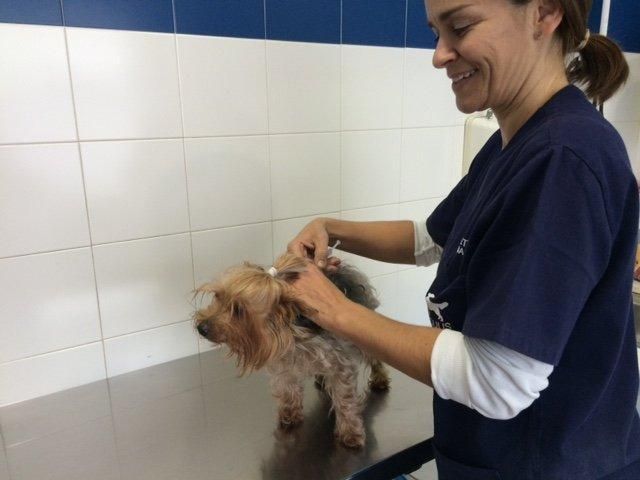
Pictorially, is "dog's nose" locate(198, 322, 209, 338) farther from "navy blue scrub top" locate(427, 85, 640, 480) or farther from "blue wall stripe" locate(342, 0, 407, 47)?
"blue wall stripe" locate(342, 0, 407, 47)

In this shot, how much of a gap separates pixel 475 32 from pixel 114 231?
40.3 inches

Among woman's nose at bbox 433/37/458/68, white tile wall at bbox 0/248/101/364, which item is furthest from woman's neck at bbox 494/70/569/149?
white tile wall at bbox 0/248/101/364

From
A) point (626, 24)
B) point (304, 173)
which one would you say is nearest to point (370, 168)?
point (304, 173)

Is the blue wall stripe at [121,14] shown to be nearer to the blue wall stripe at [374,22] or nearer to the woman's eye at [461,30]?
the blue wall stripe at [374,22]

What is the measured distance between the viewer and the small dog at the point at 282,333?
0.99m

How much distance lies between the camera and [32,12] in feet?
3.76

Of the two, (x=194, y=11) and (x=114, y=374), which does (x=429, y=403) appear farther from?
(x=194, y=11)

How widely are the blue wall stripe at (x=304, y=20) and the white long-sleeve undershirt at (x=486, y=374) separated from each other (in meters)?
1.04

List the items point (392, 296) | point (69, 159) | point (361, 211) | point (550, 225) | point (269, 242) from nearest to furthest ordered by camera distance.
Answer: point (550, 225) → point (69, 159) → point (269, 242) → point (361, 211) → point (392, 296)

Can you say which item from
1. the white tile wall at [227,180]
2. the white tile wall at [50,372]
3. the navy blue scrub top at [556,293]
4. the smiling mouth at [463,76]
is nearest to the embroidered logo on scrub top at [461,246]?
the navy blue scrub top at [556,293]

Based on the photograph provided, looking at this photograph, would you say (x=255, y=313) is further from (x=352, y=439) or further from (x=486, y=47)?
(x=486, y=47)

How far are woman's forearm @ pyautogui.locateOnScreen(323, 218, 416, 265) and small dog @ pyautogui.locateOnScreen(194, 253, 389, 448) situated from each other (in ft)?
0.43

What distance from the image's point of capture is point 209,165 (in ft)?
4.72

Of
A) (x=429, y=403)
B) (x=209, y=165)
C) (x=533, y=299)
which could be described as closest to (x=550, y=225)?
(x=533, y=299)
